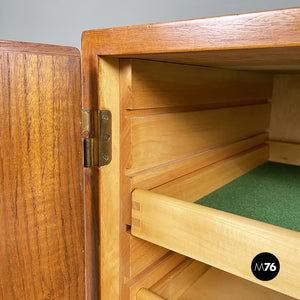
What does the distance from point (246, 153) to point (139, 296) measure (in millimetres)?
564

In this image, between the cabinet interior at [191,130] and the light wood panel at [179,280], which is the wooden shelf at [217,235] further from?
the light wood panel at [179,280]

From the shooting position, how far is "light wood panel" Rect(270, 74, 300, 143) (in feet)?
3.79

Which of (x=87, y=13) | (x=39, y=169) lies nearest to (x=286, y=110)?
(x=39, y=169)

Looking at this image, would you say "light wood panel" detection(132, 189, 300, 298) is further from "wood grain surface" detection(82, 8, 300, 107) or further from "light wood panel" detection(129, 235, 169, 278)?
"wood grain surface" detection(82, 8, 300, 107)

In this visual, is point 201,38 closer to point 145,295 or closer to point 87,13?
point 145,295

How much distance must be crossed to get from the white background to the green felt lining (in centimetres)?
63

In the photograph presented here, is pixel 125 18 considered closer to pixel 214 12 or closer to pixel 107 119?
pixel 214 12

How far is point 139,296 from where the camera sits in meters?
0.62

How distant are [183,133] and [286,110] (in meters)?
0.66

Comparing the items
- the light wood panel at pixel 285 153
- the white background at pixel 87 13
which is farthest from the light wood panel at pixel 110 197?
the white background at pixel 87 13

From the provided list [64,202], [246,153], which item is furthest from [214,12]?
[64,202]

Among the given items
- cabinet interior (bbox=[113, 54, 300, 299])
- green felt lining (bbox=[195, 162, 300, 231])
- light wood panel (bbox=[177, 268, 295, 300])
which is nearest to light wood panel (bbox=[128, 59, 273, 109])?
cabinet interior (bbox=[113, 54, 300, 299])

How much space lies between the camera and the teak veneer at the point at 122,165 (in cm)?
39

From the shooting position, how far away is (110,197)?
52cm
